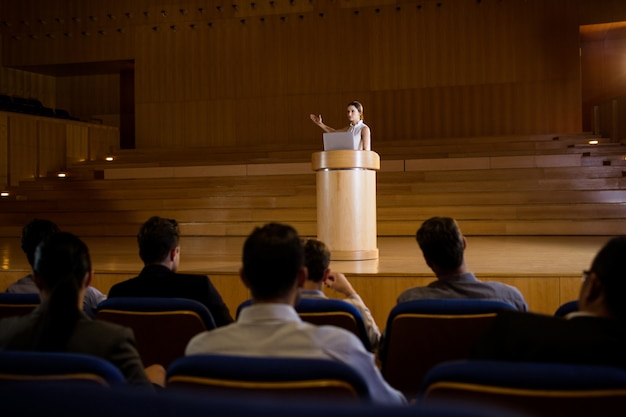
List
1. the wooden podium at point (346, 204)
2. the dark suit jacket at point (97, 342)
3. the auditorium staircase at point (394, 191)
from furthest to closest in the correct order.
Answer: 1. the auditorium staircase at point (394, 191)
2. the wooden podium at point (346, 204)
3. the dark suit jacket at point (97, 342)

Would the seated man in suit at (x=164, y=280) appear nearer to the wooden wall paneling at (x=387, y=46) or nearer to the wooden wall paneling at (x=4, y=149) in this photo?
the wooden wall paneling at (x=4, y=149)

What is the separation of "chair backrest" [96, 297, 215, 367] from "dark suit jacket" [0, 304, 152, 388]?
571 millimetres

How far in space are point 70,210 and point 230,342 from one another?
8026 millimetres

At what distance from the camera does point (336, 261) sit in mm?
4824

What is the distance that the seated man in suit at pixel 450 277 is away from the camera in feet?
7.55

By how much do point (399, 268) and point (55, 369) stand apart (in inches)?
125

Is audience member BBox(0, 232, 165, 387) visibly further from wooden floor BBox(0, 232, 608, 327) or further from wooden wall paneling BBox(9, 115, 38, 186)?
wooden wall paneling BBox(9, 115, 38, 186)

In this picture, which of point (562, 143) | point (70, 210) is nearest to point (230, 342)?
point (70, 210)

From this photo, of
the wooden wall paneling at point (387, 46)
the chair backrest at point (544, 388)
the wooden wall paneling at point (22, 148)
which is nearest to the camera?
the chair backrest at point (544, 388)

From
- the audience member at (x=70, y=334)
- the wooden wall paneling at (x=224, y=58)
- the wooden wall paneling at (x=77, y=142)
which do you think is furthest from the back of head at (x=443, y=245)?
the wooden wall paneling at (x=224, y=58)

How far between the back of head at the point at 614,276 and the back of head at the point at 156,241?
5.32ft

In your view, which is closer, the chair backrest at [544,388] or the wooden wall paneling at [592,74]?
the chair backrest at [544,388]

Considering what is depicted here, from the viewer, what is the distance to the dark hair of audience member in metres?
1.53

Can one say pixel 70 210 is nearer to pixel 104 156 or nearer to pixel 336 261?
pixel 104 156
